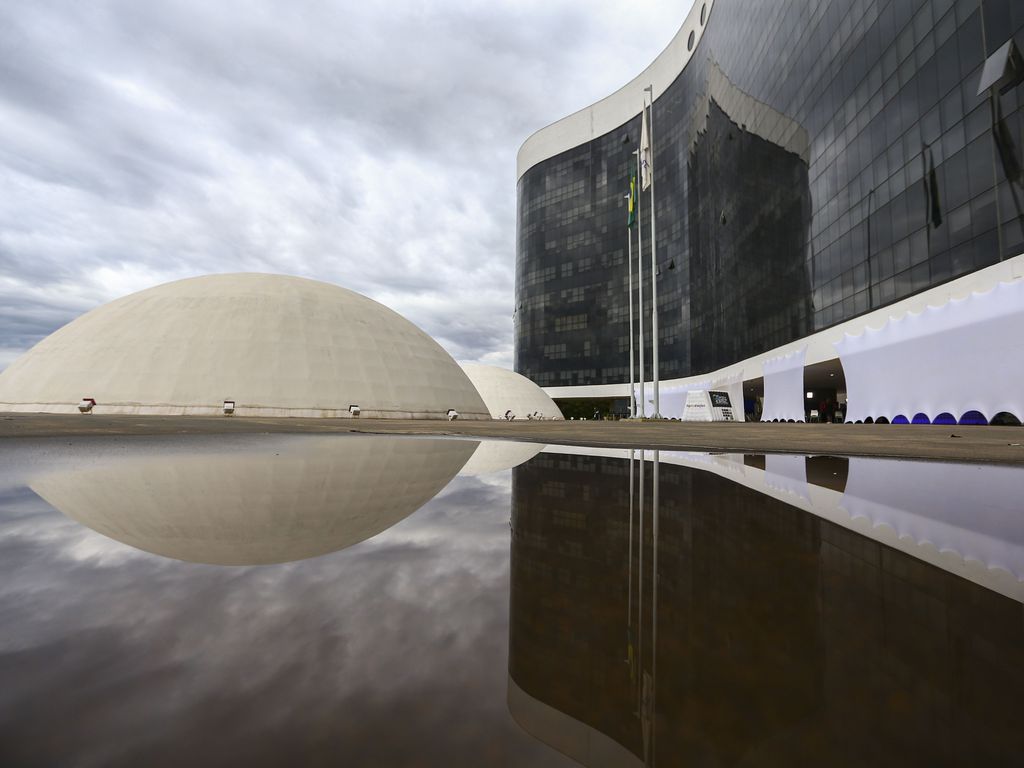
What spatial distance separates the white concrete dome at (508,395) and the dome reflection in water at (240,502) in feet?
136

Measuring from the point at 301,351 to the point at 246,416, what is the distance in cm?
474

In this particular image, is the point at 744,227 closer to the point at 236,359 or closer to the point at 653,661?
the point at 236,359

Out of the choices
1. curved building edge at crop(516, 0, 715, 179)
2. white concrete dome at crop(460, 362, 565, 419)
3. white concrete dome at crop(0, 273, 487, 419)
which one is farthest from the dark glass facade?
white concrete dome at crop(0, 273, 487, 419)

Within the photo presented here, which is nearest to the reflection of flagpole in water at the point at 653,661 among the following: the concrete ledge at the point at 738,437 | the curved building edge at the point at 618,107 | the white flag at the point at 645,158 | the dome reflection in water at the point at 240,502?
the dome reflection in water at the point at 240,502

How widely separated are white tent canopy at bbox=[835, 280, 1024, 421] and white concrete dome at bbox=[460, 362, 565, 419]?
2896 cm

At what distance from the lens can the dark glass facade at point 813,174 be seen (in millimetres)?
19266

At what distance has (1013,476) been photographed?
407 centimetres

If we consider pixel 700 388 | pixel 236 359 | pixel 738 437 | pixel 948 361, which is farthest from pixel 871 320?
pixel 236 359

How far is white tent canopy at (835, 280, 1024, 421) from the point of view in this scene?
14.4 m

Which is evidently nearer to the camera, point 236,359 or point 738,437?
point 738,437

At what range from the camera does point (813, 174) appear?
31.6m

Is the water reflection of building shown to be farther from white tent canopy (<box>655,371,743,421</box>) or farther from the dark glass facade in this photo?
white tent canopy (<box>655,371,743,421</box>)

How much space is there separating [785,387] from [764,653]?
33.5 metres

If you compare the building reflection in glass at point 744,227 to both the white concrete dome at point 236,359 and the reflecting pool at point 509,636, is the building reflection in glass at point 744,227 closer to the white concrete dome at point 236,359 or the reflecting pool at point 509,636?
the white concrete dome at point 236,359
